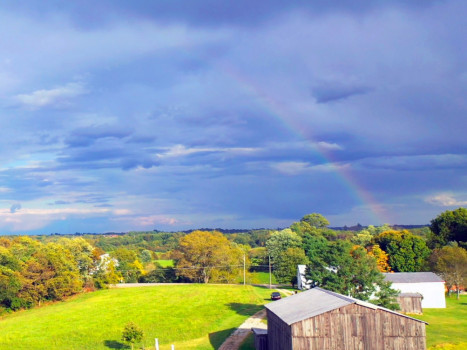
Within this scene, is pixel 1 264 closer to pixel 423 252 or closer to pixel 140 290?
pixel 140 290

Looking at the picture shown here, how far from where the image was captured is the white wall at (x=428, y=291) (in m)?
58.8

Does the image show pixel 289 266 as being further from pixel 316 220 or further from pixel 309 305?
pixel 316 220

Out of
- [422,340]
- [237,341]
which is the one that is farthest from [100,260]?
[422,340]

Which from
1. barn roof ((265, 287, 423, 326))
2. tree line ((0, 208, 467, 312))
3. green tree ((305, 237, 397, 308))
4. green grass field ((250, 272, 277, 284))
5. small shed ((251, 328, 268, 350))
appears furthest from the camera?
green grass field ((250, 272, 277, 284))

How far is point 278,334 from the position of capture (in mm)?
31719

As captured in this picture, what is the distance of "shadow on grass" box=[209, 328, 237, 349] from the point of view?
125 feet

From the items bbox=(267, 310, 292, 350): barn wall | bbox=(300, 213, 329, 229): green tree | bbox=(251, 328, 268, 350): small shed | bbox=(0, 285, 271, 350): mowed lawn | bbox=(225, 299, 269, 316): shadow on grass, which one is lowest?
bbox=(0, 285, 271, 350): mowed lawn

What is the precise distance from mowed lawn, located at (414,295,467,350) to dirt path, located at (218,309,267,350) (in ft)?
50.0

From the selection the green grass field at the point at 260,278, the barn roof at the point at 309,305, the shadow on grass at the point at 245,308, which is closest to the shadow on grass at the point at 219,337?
the barn roof at the point at 309,305

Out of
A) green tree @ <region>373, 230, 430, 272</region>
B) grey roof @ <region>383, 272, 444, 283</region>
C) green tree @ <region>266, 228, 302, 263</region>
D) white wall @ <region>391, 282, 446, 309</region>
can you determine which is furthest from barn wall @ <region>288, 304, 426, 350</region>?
green tree @ <region>266, 228, 302, 263</region>

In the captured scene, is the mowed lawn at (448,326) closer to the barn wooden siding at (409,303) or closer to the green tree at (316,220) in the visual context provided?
the barn wooden siding at (409,303)

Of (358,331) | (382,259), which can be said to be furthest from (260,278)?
(358,331)

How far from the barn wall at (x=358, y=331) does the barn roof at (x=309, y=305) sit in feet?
1.11

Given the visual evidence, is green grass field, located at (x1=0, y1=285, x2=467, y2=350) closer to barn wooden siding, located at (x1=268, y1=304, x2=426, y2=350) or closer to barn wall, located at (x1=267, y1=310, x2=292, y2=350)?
barn wall, located at (x1=267, y1=310, x2=292, y2=350)
